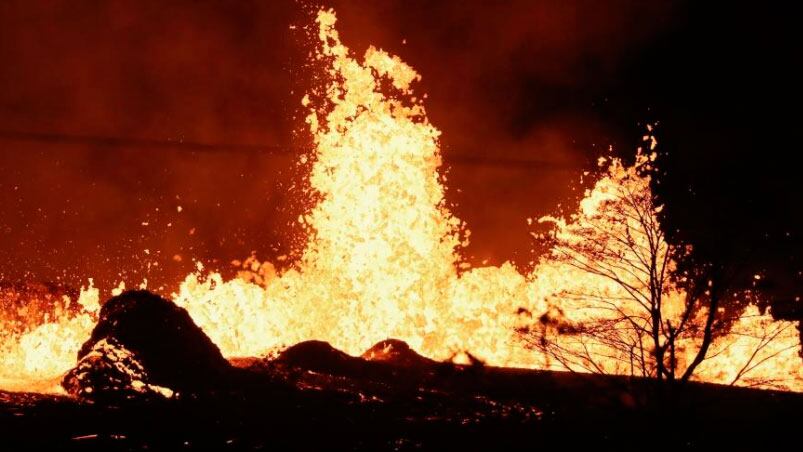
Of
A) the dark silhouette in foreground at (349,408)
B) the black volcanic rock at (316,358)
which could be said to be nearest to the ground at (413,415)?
the dark silhouette in foreground at (349,408)

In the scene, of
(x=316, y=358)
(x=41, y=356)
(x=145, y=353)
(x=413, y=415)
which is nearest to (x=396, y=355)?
(x=316, y=358)

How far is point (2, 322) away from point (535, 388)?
107 ft

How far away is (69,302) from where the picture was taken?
38156mm

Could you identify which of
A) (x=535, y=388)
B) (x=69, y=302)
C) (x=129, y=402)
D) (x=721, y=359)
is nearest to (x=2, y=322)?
(x=69, y=302)

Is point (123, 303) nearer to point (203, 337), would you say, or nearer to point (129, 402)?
point (203, 337)

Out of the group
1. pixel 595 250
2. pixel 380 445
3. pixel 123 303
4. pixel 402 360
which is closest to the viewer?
pixel 380 445

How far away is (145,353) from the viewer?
11039 millimetres

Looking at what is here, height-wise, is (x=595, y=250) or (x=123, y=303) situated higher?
(x=595, y=250)

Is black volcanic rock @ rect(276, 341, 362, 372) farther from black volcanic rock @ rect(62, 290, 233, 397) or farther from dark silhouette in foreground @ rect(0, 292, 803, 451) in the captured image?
black volcanic rock @ rect(62, 290, 233, 397)

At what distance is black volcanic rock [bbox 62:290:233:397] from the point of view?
9773mm

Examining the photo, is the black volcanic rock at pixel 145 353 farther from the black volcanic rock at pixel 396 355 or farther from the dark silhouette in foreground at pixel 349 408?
the black volcanic rock at pixel 396 355

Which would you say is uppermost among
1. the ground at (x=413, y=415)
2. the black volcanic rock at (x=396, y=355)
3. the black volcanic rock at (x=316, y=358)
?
the black volcanic rock at (x=396, y=355)

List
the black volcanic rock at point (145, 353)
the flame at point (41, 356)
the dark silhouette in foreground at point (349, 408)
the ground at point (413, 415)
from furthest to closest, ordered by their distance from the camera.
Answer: the flame at point (41, 356), the black volcanic rock at point (145, 353), the dark silhouette in foreground at point (349, 408), the ground at point (413, 415)

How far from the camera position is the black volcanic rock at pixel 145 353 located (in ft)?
32.1
